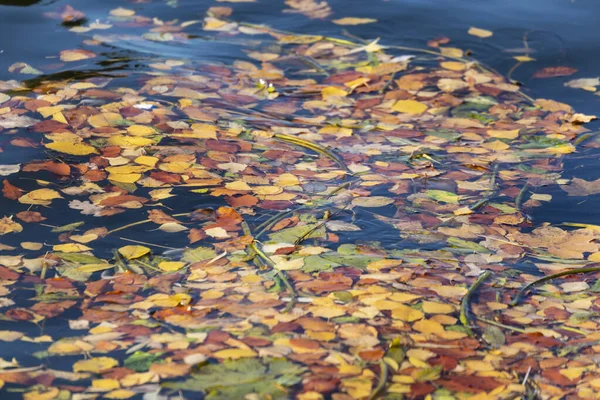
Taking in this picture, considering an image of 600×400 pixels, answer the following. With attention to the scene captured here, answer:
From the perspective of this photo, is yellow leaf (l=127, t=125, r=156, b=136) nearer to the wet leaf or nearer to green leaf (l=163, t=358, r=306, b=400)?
green leaf (l=163, t=358, r=306, b=400)

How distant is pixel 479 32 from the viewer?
3.45m

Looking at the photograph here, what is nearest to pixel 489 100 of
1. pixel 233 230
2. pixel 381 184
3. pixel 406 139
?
pixel 406 139

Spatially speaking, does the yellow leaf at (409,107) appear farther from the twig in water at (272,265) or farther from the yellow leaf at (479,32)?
the twig in water at (272,265)

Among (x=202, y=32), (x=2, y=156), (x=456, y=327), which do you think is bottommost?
(x=456, y=327)

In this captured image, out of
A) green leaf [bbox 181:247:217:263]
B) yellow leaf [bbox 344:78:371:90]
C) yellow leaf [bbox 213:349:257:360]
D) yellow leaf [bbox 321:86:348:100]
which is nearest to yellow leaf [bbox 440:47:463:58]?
yellow leaf [bbox 344:78:371:90]

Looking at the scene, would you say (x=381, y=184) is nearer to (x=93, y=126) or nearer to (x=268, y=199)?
(x=268, y=199)

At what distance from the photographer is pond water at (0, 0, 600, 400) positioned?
5.47 ft

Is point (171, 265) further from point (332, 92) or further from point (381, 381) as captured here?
point (332, 92)

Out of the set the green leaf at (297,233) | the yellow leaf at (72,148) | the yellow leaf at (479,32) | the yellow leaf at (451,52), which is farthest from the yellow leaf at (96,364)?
the yellow leaf at (479,32)

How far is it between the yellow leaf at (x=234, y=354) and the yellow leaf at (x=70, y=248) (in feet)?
1.89

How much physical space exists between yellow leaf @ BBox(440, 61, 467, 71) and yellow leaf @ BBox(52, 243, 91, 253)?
1.81m

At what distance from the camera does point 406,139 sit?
2.65 m

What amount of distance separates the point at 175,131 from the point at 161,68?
568 mm

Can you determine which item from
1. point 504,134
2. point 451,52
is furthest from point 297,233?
point 451,52
